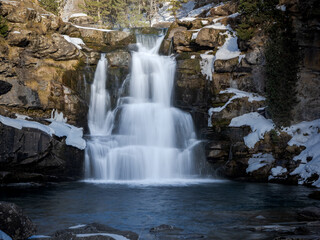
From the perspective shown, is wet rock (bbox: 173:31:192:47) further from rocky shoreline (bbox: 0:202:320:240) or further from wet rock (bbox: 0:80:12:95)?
rocky shoreline (bbox: 0:202:320:240)

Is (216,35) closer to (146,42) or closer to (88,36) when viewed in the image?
(146,42)

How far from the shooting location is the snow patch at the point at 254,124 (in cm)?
2033

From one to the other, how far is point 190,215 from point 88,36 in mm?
21793

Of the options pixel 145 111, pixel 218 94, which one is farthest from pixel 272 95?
pixel 145 111

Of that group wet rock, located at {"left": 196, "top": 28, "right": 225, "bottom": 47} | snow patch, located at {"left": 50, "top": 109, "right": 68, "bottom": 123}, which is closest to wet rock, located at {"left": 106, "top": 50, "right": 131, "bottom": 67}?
snow patch, located at {"left": 50, "top": 109, "right": 68, "bottom": 123}

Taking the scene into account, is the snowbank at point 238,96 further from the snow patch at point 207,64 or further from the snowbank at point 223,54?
the snowbank at point 223,54

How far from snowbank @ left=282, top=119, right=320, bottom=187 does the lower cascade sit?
19.4 feet

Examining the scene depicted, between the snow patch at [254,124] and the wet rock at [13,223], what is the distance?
15143 mm

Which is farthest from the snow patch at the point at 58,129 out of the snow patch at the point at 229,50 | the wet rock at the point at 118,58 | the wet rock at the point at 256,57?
the wet rock at the point at 256,57

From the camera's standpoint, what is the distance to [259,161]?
19.6 m

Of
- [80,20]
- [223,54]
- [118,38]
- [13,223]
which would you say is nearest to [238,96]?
[223,54]

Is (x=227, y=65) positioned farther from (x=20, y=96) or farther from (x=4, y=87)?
(x=4, y=87)

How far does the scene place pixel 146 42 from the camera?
3045 cm

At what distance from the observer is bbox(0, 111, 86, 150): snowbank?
18031 millimetres
